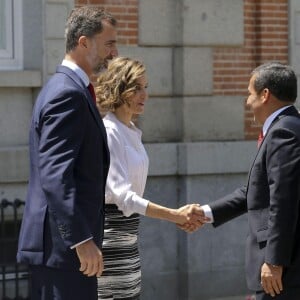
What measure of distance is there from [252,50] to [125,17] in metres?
1.39

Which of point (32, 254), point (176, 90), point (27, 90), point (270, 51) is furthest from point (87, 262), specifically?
point (270, 51)

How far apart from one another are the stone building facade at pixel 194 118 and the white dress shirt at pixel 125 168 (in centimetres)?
282

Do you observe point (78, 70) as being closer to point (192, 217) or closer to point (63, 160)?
point (63, 160)

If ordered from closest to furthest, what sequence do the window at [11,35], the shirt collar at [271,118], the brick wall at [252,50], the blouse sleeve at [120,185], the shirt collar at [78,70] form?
the shirt collar at [78,70] → the shirt collar at [271,118] → the blouse sleeve at [120,185] → the window at [11,35] → the brick wall at [252,50]

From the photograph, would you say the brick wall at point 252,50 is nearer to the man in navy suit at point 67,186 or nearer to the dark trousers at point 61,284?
the man in navy suit at point 67,186

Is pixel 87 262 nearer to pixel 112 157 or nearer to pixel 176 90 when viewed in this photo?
pixel 112 157

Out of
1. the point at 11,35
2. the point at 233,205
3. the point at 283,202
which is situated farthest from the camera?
the point at 11,35

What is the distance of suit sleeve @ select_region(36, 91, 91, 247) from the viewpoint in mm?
4262

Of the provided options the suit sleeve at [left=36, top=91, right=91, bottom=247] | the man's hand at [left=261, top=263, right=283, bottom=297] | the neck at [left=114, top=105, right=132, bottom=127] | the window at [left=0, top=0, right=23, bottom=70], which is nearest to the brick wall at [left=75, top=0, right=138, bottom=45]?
the window at [left=0, top=0, right=23, bottom=70]

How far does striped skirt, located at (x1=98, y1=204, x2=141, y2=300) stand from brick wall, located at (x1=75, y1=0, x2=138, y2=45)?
3.36 m

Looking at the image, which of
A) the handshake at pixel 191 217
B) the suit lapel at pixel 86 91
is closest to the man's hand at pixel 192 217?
the handshake at pixel 191 217

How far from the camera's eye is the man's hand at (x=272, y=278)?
15.9ft

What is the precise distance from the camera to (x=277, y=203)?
4.80 m

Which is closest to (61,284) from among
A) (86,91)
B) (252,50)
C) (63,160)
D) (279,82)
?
(63,160)
